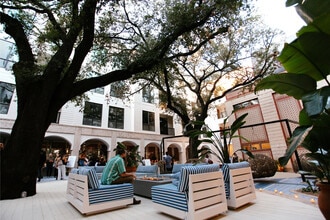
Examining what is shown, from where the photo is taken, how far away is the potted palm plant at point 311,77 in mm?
1828

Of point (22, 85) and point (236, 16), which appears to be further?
point (236, 16)

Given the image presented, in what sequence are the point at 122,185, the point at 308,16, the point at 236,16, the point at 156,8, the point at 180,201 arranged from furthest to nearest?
1. the point at 156,8
2. the point at 236,16
3. the point at 122,185
4. the point at 180,201
5. the point at 308,16

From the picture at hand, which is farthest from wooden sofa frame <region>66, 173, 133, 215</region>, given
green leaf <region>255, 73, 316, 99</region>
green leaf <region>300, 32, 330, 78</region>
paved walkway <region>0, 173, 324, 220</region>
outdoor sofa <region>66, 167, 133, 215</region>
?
green leaf <region>300, 32, 330, 78</region>

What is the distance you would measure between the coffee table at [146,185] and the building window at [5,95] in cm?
1055

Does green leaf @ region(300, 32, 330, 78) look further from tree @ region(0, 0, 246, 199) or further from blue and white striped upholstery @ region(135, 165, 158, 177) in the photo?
blue and white striped upholstery @ region(135, 165, 158, 177)

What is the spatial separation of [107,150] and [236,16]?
40.8 ft

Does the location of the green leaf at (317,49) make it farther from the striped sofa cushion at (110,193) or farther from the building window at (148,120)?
the building window at (148,120)

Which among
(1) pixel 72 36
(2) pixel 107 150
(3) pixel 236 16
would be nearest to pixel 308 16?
(3) pixel 236 16

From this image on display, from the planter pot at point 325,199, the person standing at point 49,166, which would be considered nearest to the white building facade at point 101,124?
the person standing at point 49,166

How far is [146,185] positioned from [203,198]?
2.36 m

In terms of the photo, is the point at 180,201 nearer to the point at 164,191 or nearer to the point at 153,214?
the point at 164,191

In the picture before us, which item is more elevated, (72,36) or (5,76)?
(5,76)

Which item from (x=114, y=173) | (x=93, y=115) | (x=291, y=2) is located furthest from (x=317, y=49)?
(x=93, y=115)

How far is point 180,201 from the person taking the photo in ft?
8.97
